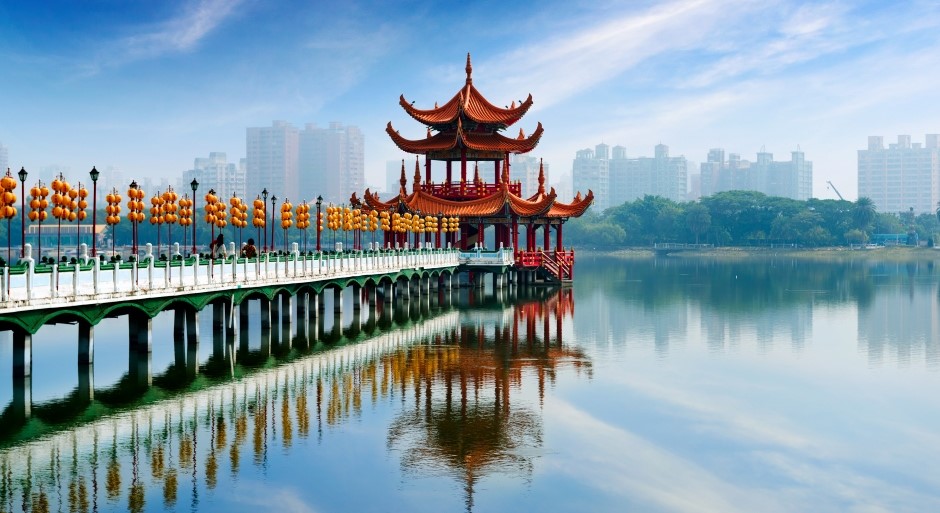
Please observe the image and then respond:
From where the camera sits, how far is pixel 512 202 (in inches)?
2650

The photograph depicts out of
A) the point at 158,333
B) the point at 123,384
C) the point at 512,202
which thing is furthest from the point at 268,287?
the point at 512,202

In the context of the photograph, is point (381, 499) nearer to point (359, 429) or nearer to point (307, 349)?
point (359, 429)

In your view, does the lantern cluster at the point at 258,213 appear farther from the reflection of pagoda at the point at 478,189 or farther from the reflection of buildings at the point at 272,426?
the reflection of pagoda at the point at 478,189

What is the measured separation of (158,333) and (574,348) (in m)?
19.3

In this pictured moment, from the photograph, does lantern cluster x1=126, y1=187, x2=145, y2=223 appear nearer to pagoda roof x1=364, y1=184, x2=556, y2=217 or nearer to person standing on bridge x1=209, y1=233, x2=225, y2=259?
person standing on bridge x1=209, y1=233, x2=225, y2=259

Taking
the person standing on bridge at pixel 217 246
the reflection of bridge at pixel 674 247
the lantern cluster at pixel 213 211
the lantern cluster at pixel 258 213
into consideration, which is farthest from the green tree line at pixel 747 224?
the person standing on bridge at pixel 217 246

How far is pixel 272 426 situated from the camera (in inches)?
947

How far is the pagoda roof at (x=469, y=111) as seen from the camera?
230 ft

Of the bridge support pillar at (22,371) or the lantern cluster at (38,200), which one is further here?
the lantern cluster at (38,200)

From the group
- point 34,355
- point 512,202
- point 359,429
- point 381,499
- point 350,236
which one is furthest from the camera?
point 350,236

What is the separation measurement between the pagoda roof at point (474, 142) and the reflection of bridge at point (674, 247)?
11009 cm

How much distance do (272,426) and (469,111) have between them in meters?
48.9

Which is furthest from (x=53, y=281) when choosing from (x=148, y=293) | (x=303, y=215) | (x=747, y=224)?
(x=747, y=224)

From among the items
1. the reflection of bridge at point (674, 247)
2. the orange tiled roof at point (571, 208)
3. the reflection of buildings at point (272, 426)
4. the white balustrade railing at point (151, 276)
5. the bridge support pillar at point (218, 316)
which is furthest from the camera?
the reflection of bridge at point (674, 247)
